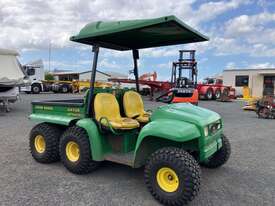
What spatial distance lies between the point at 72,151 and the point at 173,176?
183 centimetres

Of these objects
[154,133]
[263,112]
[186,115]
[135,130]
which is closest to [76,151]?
[135,130]

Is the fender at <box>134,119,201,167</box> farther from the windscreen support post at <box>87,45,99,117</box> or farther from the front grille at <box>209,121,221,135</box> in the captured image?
the windscreen support post at <box>87,45,99,117</box>

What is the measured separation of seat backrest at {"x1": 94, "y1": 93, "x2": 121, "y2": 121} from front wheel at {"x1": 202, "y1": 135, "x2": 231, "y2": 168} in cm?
168

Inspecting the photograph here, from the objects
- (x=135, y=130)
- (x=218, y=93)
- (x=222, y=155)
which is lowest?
(x=222, y=155)

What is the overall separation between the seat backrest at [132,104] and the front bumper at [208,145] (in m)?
1.48

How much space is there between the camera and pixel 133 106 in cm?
514

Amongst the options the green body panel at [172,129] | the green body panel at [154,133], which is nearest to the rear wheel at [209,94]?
the green body panel at [154,133]

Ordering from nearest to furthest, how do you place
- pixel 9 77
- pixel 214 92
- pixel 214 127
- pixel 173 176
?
1. pixel 173 176
2. pixel 214 127
3. pixel 9 77
4. pixel 214 92

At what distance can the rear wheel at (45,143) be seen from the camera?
5.03 m

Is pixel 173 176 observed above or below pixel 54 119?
below

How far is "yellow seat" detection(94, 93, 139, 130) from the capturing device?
14.1 feet

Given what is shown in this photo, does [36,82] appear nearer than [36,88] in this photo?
Yes

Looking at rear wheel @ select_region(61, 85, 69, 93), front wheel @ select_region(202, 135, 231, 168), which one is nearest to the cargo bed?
front wheel @ select_region(202, 135, 231, 168)

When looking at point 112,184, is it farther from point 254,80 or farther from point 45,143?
point 254,80
